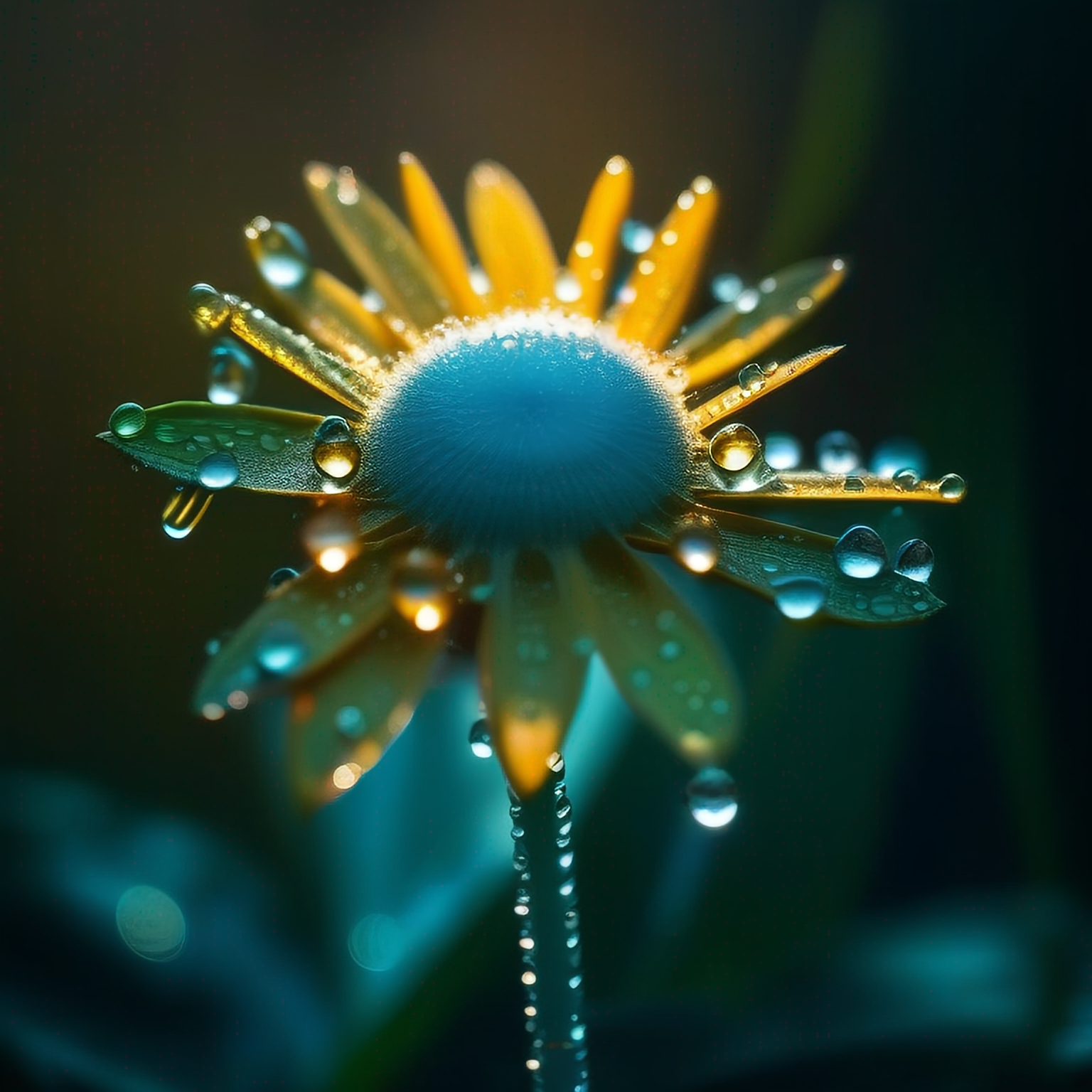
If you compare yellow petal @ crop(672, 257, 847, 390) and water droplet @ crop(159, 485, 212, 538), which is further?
yellow petal @ crop(672, 257, 847, 390)

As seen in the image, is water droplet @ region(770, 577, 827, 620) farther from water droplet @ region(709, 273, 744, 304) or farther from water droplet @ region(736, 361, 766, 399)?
water droplet @ region(709, 273, 744, 304)

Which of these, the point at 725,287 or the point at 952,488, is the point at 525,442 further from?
the point at 725,287

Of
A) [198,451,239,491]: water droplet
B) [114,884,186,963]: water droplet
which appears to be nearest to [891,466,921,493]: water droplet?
[198,451,239,491]: water droplet

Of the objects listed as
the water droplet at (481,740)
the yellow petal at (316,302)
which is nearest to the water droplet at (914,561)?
the water droplet at (481,740)

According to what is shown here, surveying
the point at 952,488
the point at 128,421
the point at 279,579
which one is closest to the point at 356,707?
the point at 279,579

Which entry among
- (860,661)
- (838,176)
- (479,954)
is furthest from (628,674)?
(838,176)

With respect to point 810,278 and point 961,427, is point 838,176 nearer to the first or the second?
point 961,427
